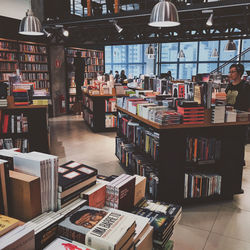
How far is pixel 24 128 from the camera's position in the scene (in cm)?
487

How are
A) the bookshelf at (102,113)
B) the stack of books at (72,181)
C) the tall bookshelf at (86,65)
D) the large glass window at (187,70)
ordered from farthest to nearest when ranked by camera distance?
1. the large glass window at (187,70)
2. the tall bookshelf at (86,65)
3. the bookshelf at (102,113)
4. the stack of books at (72,181)

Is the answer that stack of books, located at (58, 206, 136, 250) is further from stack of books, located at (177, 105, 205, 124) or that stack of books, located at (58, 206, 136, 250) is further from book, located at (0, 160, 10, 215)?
stack of books, located at (177, 105, 205, 124)

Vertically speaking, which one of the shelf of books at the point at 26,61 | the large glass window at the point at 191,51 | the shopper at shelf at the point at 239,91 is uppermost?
the large glass window at the point at 191,51

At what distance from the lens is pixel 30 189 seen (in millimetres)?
1447

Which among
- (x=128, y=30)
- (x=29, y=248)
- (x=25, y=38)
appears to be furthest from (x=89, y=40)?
A: (x=29, y=248)

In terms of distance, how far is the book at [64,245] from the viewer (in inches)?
51.0

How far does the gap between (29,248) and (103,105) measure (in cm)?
636

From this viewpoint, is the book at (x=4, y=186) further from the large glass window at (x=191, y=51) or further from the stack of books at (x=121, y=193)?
the large glass window at (x=191, y=51)

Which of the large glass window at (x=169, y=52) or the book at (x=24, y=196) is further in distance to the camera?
the large glass window at (x=169, y=52)

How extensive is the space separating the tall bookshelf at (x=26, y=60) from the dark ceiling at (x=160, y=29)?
935 mm

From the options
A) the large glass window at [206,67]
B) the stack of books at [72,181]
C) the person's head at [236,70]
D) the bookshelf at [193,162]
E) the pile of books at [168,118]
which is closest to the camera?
the stack of books at [72,181]

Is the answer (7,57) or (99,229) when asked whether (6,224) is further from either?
(7,57)

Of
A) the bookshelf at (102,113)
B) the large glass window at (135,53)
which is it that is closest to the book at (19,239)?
the bookshelf at (102,113)

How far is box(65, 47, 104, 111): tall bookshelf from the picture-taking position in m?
11.0
